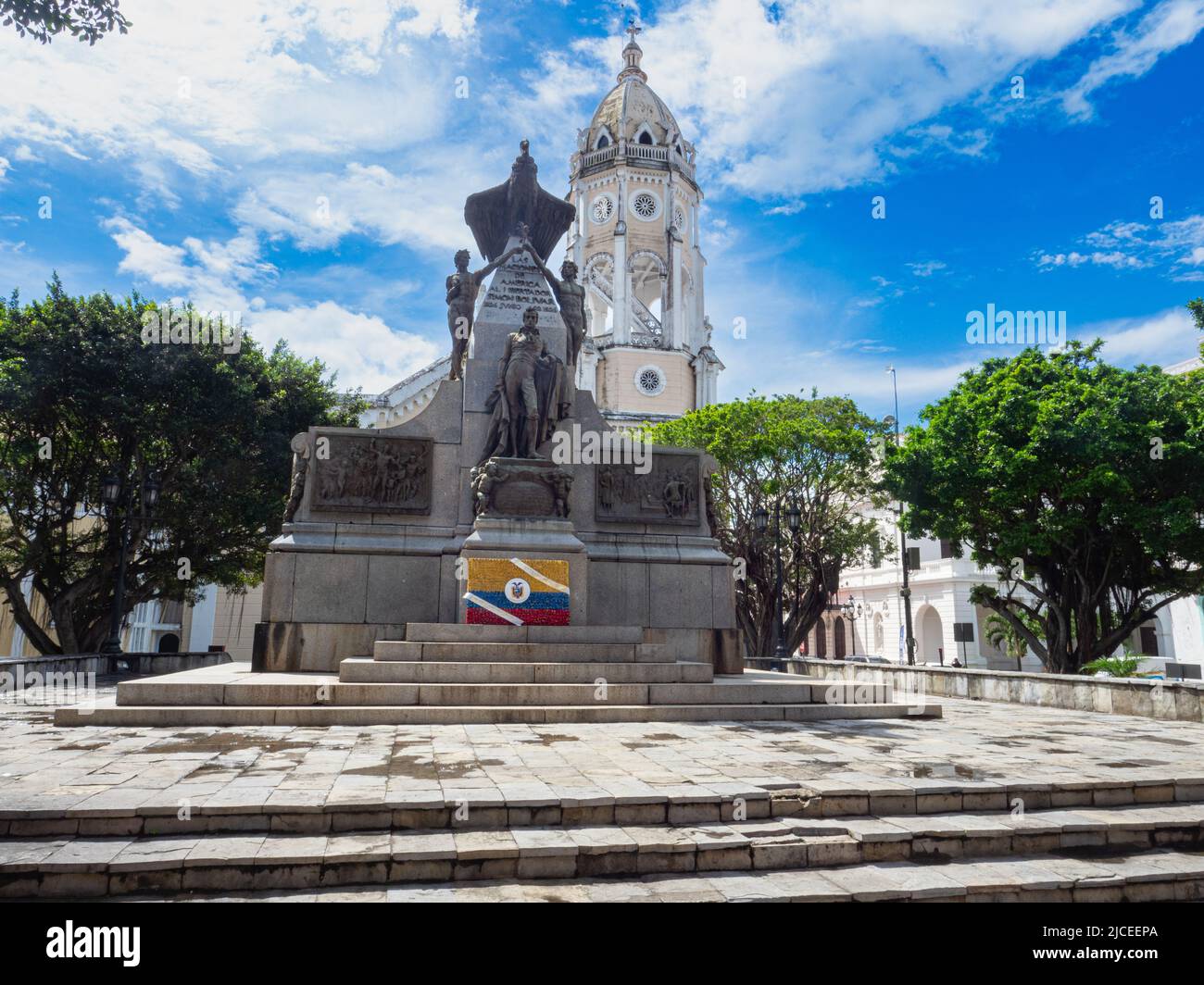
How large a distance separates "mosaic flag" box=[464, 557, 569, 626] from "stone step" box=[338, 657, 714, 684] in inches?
61.2

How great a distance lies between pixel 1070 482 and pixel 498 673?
57.8 ft

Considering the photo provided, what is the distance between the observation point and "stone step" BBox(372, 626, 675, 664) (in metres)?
10.2

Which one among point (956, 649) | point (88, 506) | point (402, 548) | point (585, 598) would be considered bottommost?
point (956, 649)

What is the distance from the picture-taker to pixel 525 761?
6539 mm

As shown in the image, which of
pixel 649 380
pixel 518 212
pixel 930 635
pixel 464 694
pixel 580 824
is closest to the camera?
pixel 580 824

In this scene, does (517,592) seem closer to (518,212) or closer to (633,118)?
(518,212)

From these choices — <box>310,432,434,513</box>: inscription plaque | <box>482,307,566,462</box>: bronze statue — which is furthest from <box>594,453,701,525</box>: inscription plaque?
<box>310,432,434,513</box>: inscription plaque

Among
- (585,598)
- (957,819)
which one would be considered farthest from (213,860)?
(585,598)

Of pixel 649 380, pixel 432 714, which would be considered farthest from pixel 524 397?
pixel 649 380

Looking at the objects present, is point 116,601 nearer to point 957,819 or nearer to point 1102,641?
point 957,819

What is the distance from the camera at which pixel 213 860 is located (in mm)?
4172

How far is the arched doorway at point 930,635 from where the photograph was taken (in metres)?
46.7
